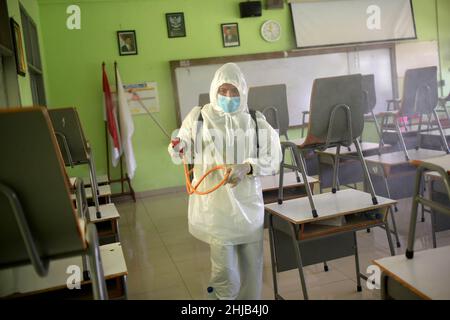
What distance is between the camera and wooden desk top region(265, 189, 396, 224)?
2.31 metres

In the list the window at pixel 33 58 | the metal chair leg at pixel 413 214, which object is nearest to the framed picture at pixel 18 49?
the window at pixel 33 58

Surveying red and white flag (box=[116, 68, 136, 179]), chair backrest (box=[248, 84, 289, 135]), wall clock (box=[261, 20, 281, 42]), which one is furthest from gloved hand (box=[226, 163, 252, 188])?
wall clock (box=[261, 20, 281, 42])

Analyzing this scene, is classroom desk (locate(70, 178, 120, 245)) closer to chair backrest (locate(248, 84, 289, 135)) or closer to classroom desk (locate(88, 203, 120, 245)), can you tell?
classroom desk (locate(88, 203, 120, 245))

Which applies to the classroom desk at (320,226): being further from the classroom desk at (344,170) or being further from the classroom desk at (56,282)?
the classroom desk at (344,170)

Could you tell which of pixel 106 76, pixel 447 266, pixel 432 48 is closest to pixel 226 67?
pixel 447 266

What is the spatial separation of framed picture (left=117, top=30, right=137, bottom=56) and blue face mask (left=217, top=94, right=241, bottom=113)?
4172mm

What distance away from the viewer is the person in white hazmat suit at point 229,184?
2.24m

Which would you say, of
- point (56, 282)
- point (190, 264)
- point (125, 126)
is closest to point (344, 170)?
point (190, 264)

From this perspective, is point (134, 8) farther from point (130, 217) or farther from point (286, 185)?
point (286, 185)

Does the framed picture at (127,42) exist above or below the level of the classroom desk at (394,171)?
above

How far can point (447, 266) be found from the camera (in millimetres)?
1475

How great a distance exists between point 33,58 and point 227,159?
11.6 ft

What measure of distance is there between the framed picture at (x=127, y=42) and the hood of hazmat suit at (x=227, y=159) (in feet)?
13.5

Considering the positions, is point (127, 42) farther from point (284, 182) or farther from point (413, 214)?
point (413, 214)
